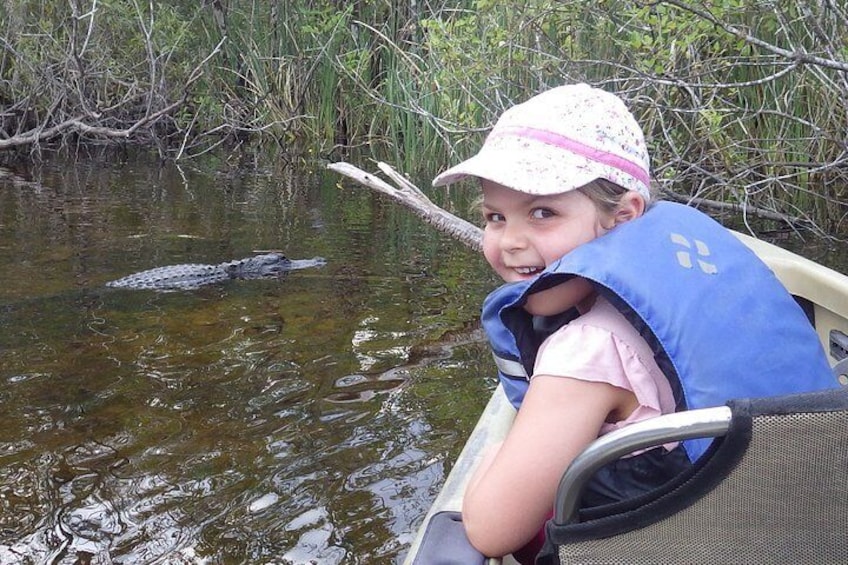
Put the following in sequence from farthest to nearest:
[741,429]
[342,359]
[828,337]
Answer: [342,359]
[828,337]
[741,429]

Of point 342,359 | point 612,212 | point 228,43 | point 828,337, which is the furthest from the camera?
point 228,43

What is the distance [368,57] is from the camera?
11.3 meters

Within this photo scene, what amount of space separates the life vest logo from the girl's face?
18cm

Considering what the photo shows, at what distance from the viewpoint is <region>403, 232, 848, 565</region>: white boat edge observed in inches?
77.7

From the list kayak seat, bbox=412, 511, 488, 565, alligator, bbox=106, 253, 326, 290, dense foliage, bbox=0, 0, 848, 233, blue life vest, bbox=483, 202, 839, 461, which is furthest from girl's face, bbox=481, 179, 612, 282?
alligator, bbox=106, 253, 326, 290

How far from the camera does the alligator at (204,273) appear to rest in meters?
5.45

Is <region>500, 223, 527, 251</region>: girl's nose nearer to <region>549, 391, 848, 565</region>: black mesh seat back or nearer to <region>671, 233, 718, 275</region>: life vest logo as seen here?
<region>671, 233, 718, 275</region>: life vest logo

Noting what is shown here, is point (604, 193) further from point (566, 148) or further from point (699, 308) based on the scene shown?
point (699, 308)

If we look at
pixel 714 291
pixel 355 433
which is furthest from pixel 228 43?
pixel 714 291

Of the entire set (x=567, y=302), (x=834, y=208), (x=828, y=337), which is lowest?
(x=834, y=208)

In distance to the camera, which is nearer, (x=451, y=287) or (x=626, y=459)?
(x=626, y=459)

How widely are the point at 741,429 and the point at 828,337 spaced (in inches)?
67.6

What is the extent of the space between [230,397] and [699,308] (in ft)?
8.56

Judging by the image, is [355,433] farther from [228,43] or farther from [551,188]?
[228,43]
